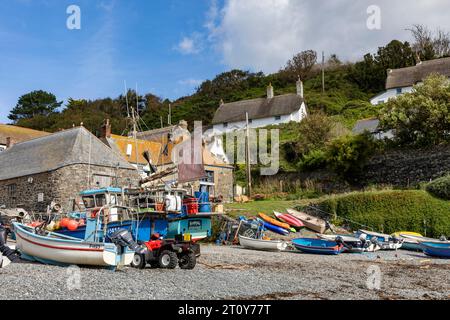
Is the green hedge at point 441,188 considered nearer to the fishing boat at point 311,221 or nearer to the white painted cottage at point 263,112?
the fishing boat at point 311,221

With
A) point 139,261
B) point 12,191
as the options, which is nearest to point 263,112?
point 12,191

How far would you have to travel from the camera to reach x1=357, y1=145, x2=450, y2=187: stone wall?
2955 cm

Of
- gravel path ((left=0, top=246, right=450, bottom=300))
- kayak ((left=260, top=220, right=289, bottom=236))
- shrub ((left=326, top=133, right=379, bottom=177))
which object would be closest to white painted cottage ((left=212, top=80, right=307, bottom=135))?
shrub ((left=326, top=133, right=379, bottom=177))

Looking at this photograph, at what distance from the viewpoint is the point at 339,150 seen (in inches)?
1256

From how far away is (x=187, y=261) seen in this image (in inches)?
571

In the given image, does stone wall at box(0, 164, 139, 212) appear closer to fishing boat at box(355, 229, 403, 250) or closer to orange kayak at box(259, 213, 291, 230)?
orange kayak at box(259, 213, 291, 230)

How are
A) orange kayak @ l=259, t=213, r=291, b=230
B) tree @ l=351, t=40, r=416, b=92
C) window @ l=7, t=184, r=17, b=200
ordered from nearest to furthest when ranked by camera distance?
1. orange kayak @ l=259, t=213, r=291, b=230
2. window @ l=7, t=184, r=17, b=200
3. tree @ l=351, t=40, r=416, b=92

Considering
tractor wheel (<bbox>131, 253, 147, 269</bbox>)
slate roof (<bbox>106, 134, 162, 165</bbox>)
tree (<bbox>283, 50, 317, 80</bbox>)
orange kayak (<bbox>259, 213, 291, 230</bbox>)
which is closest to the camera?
tractor wheel (<bbox>131, 253, 147, 269</bbox>)

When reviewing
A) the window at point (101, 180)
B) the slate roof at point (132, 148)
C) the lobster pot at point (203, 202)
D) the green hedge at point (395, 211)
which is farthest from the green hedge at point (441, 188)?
the slate roof at point (132, 148)

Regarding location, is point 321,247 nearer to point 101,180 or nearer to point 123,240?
point 123,240

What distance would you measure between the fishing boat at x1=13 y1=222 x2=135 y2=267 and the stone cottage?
11.6 metres

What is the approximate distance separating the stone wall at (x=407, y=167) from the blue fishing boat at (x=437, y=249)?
941 cm

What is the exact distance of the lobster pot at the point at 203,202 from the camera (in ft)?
72.7

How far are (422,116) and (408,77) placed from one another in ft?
94.6
